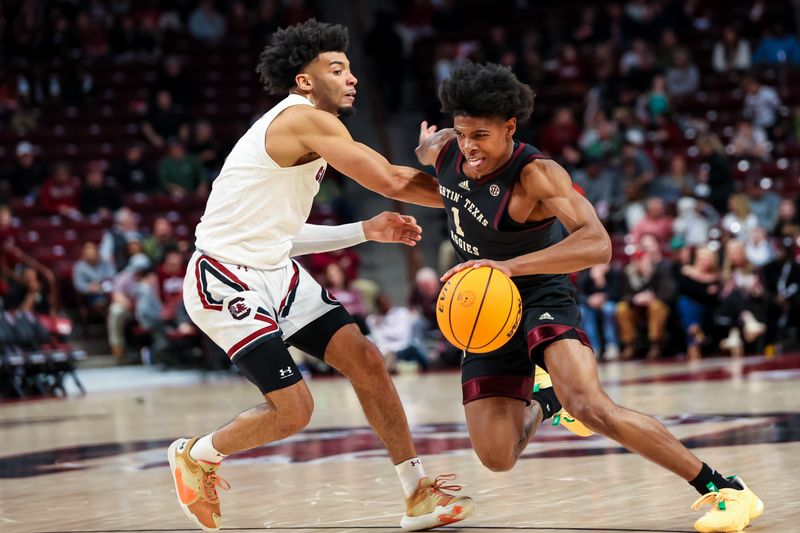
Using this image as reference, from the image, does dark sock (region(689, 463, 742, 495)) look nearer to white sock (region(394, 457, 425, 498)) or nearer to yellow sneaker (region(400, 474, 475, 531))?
yellow sneaker (region(400, 474, 475, 531))

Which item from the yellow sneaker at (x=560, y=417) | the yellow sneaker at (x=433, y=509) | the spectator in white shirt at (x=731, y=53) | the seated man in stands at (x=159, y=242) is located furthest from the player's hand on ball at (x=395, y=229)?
the spectator in white shirt at (x=731, y=53)

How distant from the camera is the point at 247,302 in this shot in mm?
5070

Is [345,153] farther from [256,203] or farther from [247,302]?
[247,302]

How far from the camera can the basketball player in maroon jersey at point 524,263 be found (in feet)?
14.8

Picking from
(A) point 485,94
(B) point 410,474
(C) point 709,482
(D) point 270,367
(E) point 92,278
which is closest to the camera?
(C) point 709,482

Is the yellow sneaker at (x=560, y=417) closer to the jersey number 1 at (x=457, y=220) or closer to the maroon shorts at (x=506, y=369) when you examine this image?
the maroon shorts at (x=506, y=369)

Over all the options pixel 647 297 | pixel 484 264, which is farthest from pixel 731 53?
pixel 484 264

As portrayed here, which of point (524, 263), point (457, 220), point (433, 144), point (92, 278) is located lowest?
point (92, 278)

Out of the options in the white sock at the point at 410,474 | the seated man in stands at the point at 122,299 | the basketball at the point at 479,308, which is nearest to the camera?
the basketball at the point at 479,308

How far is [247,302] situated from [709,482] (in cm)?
190

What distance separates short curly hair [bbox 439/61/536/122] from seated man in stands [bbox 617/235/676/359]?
29.9 feet

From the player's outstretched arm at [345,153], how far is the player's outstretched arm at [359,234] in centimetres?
27

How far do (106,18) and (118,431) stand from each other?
43.0 feet

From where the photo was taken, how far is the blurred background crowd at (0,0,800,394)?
14.3 meters
